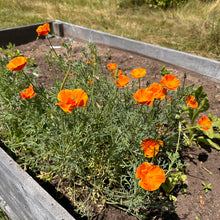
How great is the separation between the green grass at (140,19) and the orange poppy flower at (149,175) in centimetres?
309

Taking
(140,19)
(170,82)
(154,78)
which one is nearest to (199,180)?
(170,82)

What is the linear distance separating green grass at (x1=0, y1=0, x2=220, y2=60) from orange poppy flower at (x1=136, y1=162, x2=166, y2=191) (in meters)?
3.09

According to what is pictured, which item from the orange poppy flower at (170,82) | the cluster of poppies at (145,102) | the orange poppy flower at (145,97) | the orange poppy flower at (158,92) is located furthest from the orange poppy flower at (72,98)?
the orange poppy flower at (170,82)

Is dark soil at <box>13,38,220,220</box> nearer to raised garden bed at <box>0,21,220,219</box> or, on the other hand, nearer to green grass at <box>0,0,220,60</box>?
raised garden bed at <box>0,21,220,219</box>

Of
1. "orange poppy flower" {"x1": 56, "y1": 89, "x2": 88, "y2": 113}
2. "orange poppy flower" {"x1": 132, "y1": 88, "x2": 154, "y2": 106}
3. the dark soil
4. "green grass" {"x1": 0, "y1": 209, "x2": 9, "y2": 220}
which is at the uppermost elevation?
"orange poppy flower" {"x1": 56, "y1": 89, "x2": 88, "y2": 113}

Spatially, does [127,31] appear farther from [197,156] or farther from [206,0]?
[197,156]

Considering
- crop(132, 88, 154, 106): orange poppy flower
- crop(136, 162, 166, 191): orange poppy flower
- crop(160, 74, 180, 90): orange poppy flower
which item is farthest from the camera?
crop(160, 74, 180, 90): orange poppy flower

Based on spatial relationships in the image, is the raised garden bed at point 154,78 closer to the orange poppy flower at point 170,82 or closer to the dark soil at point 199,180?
the dark soil at point 199,180

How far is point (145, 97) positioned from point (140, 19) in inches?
202

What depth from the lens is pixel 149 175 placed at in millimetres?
991

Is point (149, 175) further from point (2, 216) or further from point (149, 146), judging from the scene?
point (2, 216)

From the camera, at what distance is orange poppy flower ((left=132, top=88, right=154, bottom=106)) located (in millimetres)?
1131

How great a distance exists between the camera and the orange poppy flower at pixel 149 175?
0.96 meters

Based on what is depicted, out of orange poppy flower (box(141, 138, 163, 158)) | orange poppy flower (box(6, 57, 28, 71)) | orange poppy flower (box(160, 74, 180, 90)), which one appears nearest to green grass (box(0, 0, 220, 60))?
orange poppy flower (box(160, 74, 180, 90))
